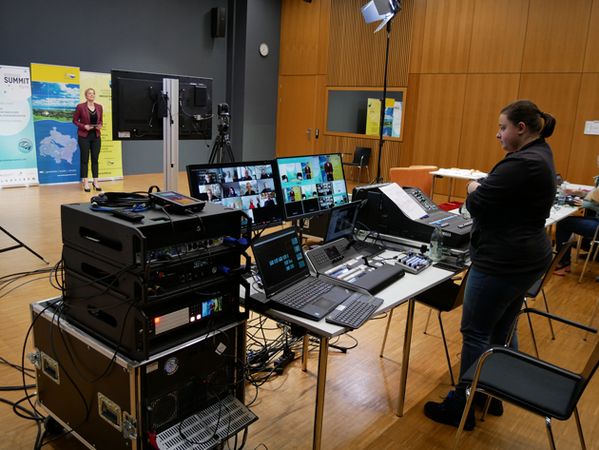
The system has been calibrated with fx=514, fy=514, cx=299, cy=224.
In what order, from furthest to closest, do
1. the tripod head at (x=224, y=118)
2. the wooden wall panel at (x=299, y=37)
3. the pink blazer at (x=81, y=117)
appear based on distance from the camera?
the wooden wall panel at (x=299, y=37) → the pink blazer at (x=81, y=117) → the tripod head at (x=224, y=118)

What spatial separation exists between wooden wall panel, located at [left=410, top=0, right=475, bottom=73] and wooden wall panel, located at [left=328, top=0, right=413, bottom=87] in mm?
262

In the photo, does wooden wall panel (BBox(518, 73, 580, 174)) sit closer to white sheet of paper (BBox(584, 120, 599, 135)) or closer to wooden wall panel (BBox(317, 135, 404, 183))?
white sheet of paper (BBox(584, 120, 599, 135))

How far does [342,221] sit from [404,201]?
1.78 feet

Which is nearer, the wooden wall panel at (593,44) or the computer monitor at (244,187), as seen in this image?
the computer monitor at (244,187)

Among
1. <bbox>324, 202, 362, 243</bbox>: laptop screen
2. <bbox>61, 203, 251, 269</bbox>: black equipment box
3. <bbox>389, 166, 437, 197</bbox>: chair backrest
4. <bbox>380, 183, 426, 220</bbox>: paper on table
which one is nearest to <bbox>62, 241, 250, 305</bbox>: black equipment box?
<bbox>61, 203, 251, 269</bbox>: black equipment box

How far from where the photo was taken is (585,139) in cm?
716

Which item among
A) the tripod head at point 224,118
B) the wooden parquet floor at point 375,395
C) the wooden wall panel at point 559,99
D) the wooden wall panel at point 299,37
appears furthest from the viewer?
the wooden wall panel at point 299,37

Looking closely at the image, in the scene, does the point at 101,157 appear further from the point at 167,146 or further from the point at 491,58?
the point at 491,58

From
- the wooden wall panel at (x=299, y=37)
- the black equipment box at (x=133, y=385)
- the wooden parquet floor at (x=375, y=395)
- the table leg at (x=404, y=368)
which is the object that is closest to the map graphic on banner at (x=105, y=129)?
the wooden wall panel at (x=299, y=37)

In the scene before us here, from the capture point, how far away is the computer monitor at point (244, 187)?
2.14 meters

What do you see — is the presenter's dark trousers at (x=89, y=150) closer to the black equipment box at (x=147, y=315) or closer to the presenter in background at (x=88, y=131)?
the presenter in background at (x=88, y=131)

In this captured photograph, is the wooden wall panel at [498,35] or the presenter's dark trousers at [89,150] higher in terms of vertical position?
the wooden wall panel at [498,35]

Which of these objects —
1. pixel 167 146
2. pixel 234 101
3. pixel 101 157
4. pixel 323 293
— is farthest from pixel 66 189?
pixel 323 293

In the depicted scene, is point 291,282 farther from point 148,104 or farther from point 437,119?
point 437,119
